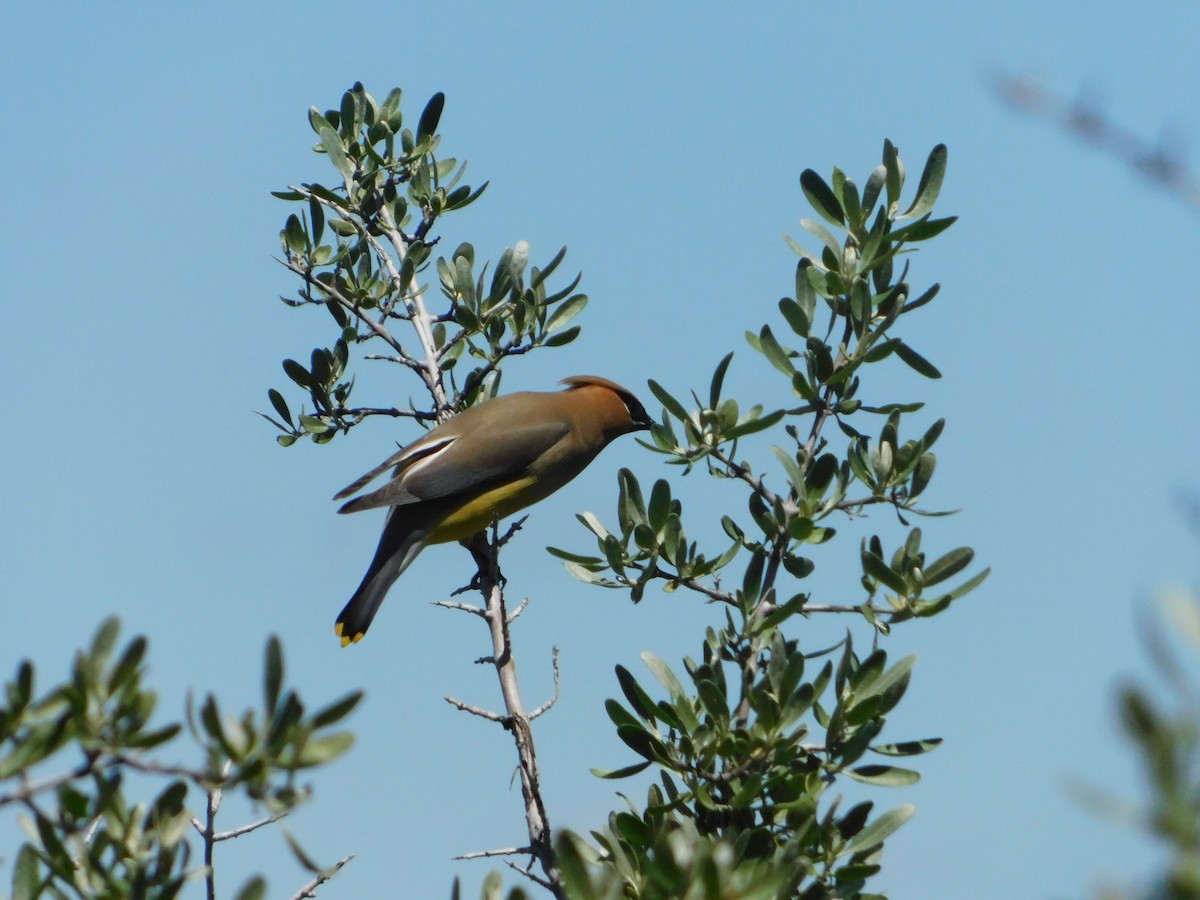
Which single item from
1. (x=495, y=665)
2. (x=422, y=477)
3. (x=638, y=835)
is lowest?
(x=638, y=835)

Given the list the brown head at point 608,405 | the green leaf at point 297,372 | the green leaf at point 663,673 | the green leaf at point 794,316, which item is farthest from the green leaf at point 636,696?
the brown head at point 608,405

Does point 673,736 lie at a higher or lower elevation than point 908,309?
lower

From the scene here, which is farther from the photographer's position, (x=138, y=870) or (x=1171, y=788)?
(x=138, y=870)

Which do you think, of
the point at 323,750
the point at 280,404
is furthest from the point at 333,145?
the point at 323,750

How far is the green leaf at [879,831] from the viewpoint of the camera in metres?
2.99

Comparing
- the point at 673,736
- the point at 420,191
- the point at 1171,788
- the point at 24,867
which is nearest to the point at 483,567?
the point at 420,191

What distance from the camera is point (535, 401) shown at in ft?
20.8

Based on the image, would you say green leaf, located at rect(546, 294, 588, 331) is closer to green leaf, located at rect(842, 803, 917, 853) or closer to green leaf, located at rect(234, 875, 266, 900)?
green leaf, located at rect(842, 803, 917, 853)

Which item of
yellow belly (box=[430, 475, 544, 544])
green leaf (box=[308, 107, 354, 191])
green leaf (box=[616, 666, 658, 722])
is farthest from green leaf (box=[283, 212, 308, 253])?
green leaf (box=[616, 666, 658, 722])

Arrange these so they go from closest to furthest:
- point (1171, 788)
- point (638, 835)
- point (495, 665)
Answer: point (1171, 788)
point (638, 835)
point (495, 665)

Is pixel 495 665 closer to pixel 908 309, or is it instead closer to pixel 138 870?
pixel 908 309

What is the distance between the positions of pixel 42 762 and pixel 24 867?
0.27m

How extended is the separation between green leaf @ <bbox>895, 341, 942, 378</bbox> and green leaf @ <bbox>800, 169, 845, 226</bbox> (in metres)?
0.35

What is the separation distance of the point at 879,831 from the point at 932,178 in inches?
60.7
